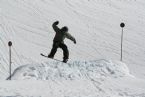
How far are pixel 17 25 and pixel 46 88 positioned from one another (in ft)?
49.3

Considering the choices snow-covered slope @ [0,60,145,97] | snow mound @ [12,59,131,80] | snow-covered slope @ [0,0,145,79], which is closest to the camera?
snow-covered slope @ [0,60,145,97]

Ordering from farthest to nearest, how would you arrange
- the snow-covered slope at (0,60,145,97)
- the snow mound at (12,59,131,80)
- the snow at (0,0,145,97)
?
the snow mound at (12,59,131,80)
the snow at (0,0,145,97)
the snow-covered slope at (0,60,145,97)

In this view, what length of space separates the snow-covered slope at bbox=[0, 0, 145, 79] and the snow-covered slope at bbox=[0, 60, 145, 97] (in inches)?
193

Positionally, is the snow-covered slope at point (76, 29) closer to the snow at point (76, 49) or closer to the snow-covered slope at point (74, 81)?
the snow at point (76, 49)

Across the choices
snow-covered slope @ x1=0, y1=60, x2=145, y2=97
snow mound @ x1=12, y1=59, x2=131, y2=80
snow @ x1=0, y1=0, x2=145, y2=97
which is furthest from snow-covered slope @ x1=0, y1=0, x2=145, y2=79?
snow-covered slope @ x1=0, y1=60, x2=145, y2=97

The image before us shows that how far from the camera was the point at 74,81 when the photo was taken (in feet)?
40.2

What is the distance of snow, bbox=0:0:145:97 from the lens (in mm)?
11062

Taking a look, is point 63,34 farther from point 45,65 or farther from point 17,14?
point 17,14

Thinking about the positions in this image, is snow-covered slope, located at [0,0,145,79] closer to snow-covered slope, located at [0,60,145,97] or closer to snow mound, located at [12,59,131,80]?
snow mound, located at [12,59,131,80]

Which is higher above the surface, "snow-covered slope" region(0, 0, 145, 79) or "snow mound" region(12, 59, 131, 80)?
"snow-covered slope" region(0, 0, 145, 79)

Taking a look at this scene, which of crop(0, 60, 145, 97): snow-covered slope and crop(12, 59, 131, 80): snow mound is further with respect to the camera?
crop(12, 59, 131, 80): snow mound

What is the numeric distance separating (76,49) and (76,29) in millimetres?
3402

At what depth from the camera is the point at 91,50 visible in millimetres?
23516

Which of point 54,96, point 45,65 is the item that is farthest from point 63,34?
point 54,96
